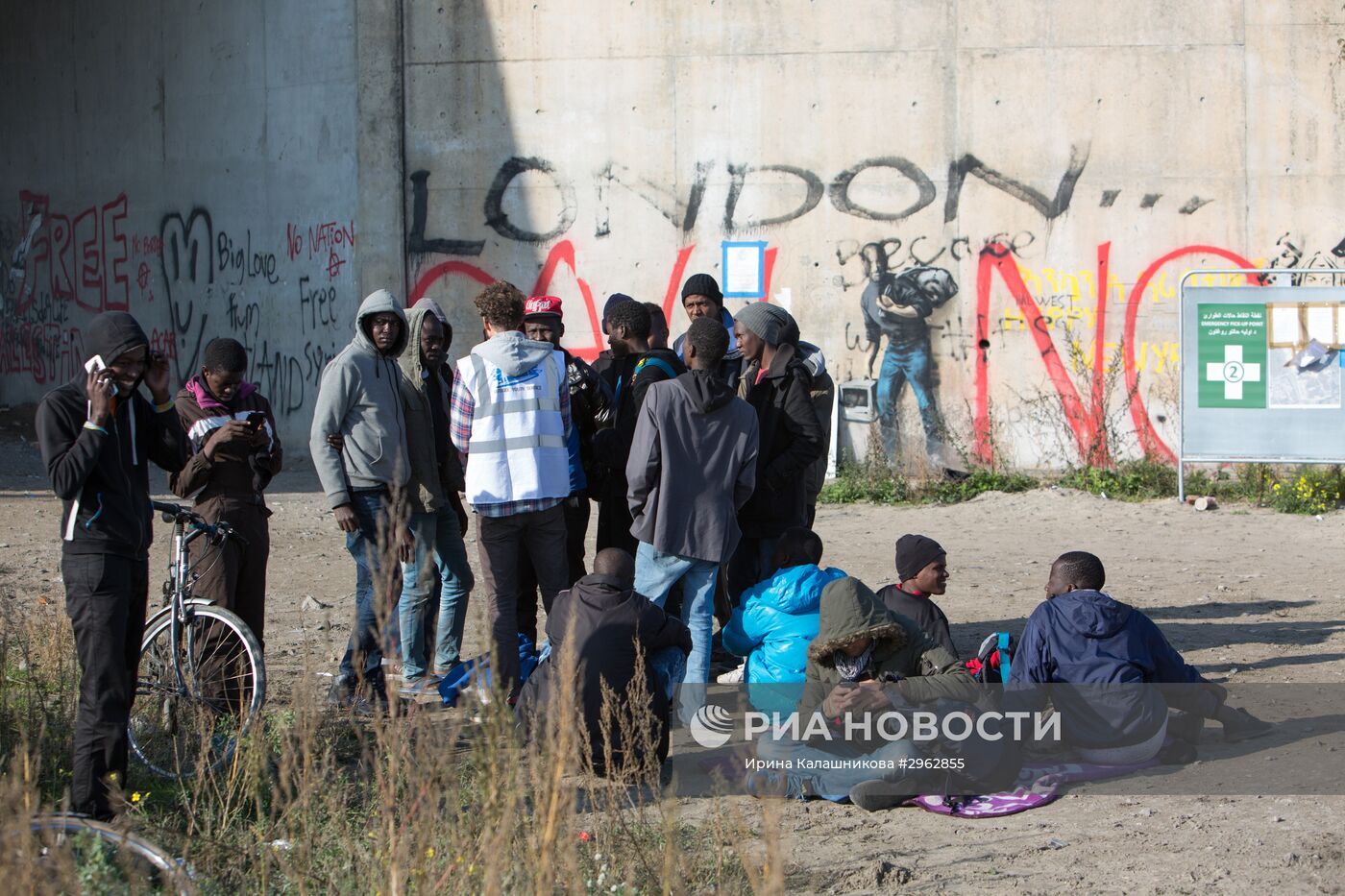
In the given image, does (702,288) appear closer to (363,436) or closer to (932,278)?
(363,436)

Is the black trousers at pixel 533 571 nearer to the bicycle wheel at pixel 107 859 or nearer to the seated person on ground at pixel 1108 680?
the seated person on ground at pixel 1108 680

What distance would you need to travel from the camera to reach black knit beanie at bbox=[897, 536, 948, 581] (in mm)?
6297

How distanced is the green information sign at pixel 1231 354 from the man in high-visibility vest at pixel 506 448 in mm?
7753

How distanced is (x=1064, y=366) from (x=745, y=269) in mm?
3176

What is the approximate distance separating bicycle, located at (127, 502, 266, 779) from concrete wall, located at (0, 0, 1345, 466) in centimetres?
863

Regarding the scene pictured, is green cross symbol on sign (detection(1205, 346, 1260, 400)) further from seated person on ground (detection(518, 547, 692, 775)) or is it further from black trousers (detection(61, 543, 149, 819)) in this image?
black trousers (detection(61, 543, 149, 819))

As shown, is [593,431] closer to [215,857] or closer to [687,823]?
[687,823]

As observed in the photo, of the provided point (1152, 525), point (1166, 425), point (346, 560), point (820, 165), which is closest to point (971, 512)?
point (1152, 525)

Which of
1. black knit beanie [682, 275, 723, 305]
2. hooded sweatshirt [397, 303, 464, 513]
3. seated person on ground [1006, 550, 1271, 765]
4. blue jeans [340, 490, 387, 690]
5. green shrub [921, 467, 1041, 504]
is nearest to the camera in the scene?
seated person on ground [1006, 550, 1271, 765]

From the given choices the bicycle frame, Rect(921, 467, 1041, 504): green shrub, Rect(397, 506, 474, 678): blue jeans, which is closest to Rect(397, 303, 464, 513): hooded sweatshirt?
Rect(397, 506, 474, 678): blue jeans

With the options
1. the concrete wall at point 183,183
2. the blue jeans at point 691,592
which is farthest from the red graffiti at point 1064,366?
the blue jeans at point 691,592

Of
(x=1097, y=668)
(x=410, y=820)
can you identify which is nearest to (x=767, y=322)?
(x=1097, y=668)

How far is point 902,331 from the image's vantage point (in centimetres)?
1366

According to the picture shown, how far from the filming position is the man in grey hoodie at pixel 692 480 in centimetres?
622
